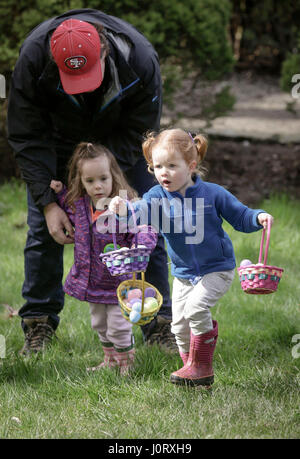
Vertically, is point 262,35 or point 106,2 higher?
point 106,2

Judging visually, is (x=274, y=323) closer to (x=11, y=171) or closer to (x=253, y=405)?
(x=253, y=405)

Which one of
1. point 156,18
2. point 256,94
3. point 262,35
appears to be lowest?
point 256,94

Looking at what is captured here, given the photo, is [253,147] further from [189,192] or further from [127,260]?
[127,260]

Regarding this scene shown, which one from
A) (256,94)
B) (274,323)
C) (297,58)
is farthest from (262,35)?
(274,323)

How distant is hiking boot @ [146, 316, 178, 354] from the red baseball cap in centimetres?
147

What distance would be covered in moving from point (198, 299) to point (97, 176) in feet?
2.99

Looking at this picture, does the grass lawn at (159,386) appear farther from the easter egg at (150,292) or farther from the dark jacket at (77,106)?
the dark jacket at (77,106)

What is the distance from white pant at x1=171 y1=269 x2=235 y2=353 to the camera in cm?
295

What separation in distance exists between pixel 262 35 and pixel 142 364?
454 inches

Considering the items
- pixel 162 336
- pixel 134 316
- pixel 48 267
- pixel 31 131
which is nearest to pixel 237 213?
pixel 134 316

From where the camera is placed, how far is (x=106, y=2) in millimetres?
6457

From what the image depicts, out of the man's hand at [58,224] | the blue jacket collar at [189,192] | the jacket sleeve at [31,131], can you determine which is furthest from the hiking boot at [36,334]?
the blue jacket collar at [189,192]

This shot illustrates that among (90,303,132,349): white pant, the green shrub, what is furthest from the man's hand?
the green shrub

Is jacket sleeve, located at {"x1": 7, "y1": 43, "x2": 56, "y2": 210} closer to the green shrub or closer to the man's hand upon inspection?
the man's hand
